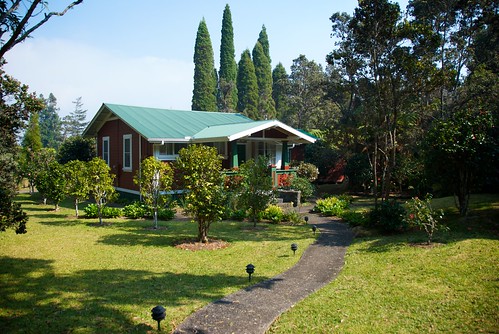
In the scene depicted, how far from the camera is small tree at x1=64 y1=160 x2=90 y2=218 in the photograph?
13250mm

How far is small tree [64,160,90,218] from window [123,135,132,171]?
477 cm

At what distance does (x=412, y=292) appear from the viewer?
6449 mm

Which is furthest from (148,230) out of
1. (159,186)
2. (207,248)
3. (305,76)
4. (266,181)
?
(305,76)

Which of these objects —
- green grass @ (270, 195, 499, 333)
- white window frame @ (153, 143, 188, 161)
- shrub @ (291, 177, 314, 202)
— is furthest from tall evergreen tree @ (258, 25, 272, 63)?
green grass @ (270, 195, 499, 333)

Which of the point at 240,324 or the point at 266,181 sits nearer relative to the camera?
the point at 240,324

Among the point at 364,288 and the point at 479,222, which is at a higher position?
the point at 479,222

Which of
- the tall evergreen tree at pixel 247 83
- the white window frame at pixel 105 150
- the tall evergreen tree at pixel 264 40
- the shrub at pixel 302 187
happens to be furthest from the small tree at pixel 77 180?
the tall evergreen tree at pixel 264 40

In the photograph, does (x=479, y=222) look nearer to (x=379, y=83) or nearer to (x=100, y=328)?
(x=379, y=83)

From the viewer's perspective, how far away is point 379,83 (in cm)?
1338

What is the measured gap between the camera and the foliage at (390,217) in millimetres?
11227

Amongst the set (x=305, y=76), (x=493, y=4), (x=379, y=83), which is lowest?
(x=379, y=83)

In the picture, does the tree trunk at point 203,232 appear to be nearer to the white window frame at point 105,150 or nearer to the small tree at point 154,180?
the small tree at point 154,180

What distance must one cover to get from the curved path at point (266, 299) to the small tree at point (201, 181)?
2.91m

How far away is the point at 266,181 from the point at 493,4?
42.1 ft
